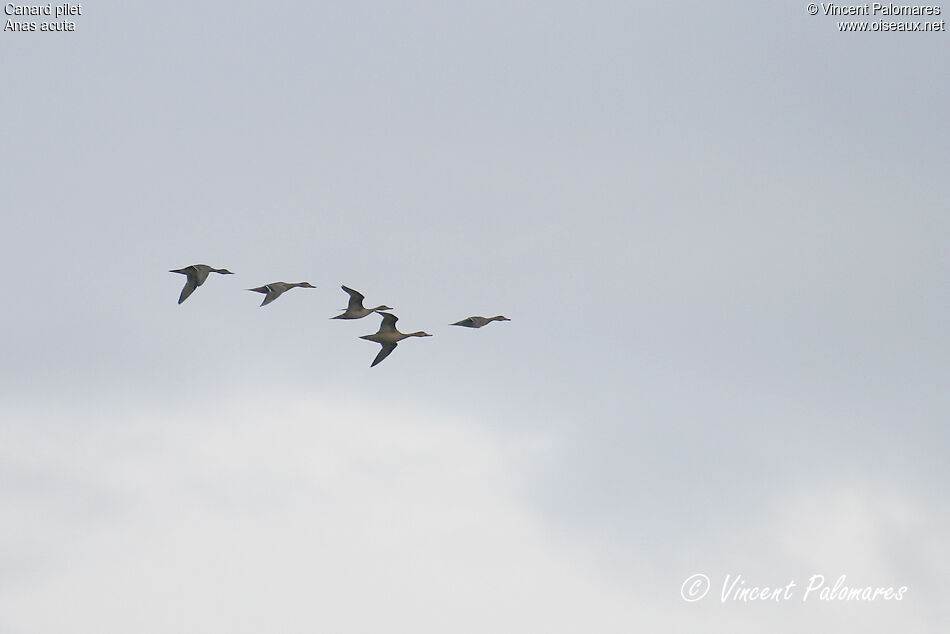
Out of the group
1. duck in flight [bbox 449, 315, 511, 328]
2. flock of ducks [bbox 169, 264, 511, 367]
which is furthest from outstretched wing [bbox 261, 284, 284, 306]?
duck in flight [bbox 449, 315, 511, 328]

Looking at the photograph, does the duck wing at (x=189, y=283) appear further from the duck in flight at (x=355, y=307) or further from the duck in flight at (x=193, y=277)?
the duck in flight at (x=355, y=307)

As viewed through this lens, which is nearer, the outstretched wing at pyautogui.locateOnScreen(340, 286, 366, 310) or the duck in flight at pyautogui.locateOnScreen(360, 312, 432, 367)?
the outstretched wing at pyautogui.locateOnScreen(340, 286, 366, 310)

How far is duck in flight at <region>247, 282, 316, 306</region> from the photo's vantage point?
486 feet

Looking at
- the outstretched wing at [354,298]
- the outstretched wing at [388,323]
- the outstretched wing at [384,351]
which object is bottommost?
the outstretched wing at [384,351]

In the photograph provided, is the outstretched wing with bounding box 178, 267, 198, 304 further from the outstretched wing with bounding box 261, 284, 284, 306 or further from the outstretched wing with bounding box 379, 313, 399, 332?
the outstretched wing with bounding box 379, 313, 399, 332

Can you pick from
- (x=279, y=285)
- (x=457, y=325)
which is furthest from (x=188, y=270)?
(x=457, y=325)

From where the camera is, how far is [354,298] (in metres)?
148

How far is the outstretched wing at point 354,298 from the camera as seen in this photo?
5827 inches

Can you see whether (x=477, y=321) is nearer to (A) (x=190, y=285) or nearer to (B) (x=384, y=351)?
(B) (x=384, y=351)

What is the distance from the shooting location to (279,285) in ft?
490

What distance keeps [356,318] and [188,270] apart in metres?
10.5

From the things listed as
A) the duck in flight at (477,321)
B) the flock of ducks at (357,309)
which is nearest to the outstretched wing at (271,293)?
the flock of ducks at (357,309)

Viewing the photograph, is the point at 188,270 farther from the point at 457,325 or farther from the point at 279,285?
the point at 457,325

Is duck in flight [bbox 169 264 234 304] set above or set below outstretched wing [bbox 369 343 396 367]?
above
